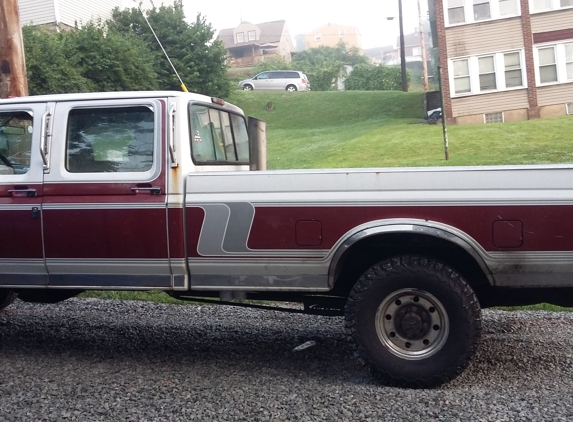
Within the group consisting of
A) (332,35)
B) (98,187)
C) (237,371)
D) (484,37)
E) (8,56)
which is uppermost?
(332,35)

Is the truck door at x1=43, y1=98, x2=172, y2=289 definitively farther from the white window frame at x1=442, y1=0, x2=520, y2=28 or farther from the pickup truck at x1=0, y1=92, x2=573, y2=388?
the white window frame at x1=442, y1=0, x2=520, y2=28

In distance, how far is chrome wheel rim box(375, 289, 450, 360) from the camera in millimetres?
4645

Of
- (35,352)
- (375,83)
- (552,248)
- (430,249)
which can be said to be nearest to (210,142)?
(430,249)

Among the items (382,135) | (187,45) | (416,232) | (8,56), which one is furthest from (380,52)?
(416,232)

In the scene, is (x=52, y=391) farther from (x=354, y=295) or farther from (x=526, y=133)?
(x=526, y=133)

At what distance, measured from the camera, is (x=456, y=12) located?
25.3 metres

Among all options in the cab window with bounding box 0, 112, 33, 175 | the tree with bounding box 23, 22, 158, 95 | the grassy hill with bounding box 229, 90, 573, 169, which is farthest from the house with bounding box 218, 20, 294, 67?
the cab window with bounding box 0, 112, 33, 175

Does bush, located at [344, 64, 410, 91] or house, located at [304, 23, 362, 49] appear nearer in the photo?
bush, located at [344, 64, 410, 91]

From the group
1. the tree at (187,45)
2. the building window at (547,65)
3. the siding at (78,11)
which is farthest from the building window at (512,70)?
the siding at (78,11)

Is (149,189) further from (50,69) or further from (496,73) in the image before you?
(496,73)

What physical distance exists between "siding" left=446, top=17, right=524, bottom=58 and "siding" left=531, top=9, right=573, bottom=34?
53cm

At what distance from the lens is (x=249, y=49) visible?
76250 millimetres

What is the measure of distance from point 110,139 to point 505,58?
73.6 ft

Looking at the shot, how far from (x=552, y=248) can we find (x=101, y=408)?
292 centimetres
